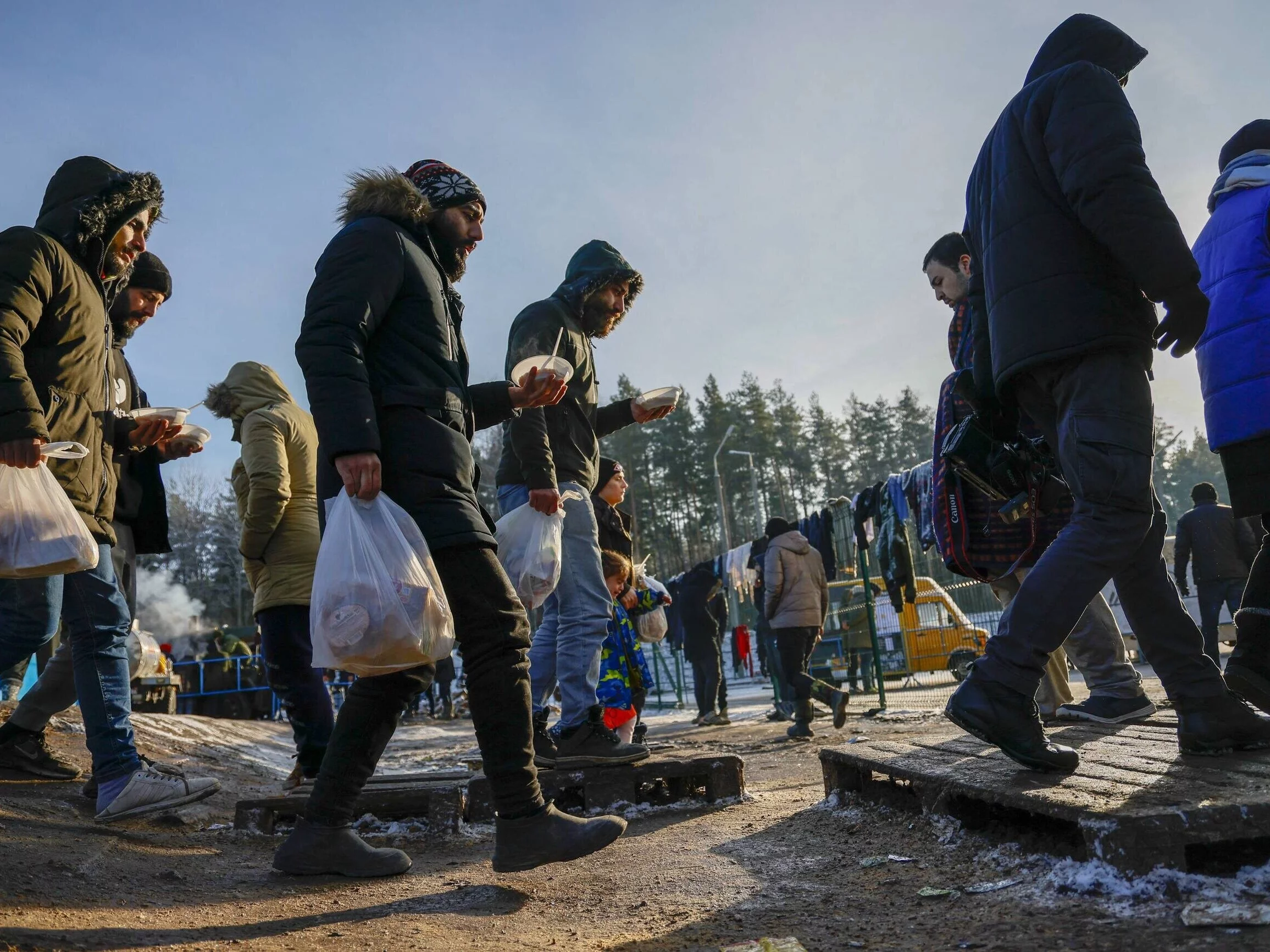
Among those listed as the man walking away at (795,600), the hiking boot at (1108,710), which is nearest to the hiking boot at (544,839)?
the hiking boot at (1108,710)

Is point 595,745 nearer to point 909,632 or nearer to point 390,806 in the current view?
point 390,806

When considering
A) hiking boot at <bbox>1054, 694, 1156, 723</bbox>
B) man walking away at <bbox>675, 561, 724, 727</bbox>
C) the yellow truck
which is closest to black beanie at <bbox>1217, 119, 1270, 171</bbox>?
hiking boot at <bbox>1054, 694, 1156, 723</bbox>

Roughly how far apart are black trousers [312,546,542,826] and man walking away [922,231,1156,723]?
6.22 feet

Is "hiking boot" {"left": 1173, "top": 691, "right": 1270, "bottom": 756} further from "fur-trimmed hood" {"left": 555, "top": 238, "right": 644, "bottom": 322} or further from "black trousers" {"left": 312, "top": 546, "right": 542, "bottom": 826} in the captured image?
"fur-trimmed hood" {"left": 555, "top": 238, "right": 644, "bottom": 322}

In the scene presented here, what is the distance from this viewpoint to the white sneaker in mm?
3482

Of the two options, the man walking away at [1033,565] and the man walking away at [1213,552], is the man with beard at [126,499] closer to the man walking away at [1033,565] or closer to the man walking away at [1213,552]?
the man walking away at [1033,565]

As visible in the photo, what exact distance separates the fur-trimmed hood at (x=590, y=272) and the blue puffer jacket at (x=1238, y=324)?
2504 millimetres

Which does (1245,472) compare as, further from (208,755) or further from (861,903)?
(208,755)

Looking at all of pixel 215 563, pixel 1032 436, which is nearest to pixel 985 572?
pixel 1032 436

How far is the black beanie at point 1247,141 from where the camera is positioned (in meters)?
3.60

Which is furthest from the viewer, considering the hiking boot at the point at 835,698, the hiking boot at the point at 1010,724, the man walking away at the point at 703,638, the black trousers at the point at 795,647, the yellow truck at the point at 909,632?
the yellow truck at the point at 909,632

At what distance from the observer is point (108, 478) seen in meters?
3.67

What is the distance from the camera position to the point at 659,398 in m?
4.37

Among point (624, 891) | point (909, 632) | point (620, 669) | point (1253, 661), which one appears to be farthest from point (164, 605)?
point (1253, 661)
